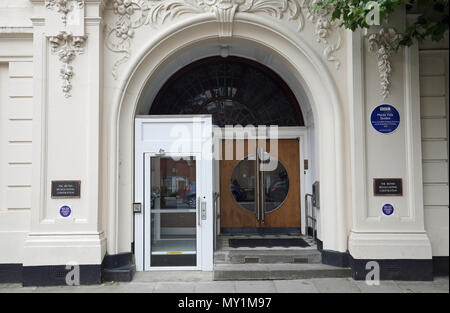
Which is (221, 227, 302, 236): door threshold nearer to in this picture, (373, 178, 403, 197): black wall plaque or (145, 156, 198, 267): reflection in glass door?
(145, 156, 198, 267): reflection in glass door

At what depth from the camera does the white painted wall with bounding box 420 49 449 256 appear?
5570 millimetres

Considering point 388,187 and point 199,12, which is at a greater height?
point 199,12

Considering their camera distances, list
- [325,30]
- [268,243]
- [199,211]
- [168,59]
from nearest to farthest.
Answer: [325,30], [199,211], [168,59], [268,243]

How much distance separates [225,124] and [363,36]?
10.9 ft

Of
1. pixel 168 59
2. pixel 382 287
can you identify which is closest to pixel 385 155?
pixel 382 287

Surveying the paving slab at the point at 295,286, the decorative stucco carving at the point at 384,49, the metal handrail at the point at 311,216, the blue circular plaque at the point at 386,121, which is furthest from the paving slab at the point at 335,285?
the decorative stucco carving at the point at 384,49

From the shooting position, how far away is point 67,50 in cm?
555

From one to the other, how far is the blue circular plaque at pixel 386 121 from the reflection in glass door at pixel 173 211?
3216 millimetres

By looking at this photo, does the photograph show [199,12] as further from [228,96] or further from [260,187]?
[260,187]

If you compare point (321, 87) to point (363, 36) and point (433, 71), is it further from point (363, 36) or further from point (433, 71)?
point (433, 71)

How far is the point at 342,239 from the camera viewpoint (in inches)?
223

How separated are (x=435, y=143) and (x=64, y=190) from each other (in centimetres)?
631

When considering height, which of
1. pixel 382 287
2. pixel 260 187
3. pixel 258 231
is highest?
pixel 260 187

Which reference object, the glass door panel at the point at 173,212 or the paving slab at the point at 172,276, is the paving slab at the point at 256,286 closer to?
the paving slab at the point at 172,276
